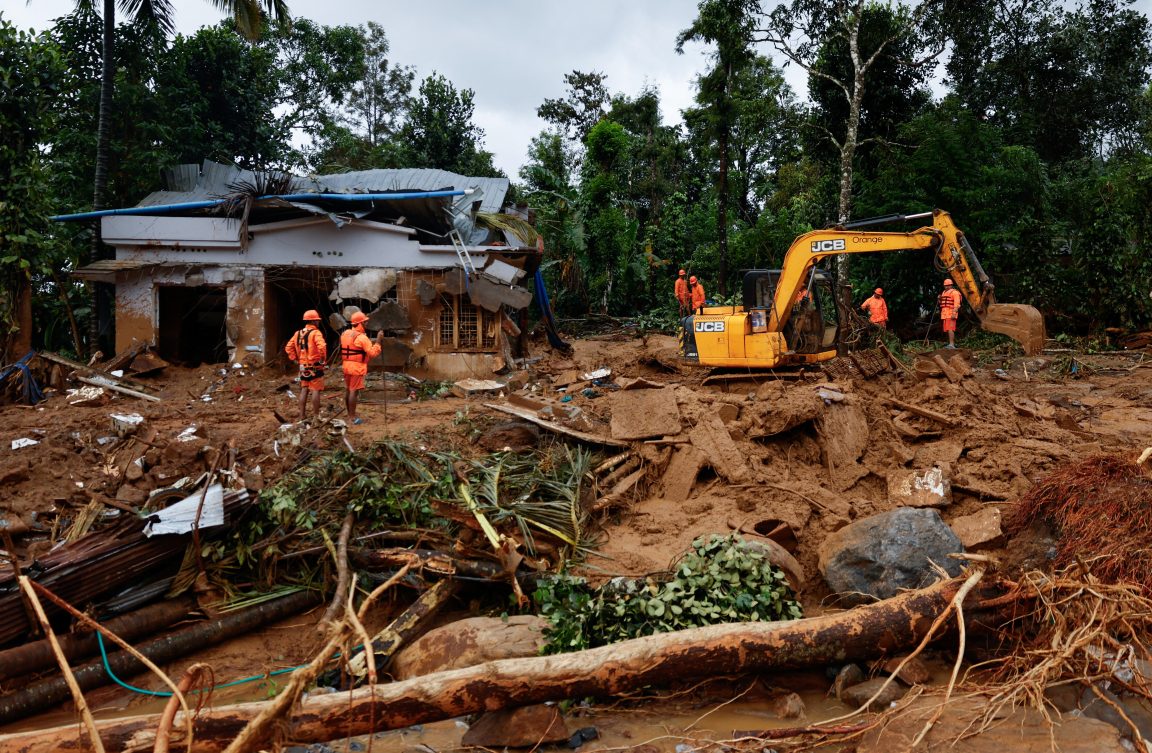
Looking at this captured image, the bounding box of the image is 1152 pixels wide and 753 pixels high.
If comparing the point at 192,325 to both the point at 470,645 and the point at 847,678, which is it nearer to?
the point at 470,645

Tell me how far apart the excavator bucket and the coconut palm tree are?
15445 millimetres

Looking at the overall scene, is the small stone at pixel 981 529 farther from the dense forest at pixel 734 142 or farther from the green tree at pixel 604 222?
the green tree at pixel 604 222

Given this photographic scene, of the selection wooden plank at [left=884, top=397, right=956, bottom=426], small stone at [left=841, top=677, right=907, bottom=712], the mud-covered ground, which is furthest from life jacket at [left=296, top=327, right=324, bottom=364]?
small stone at [left=841, top=677, right=907, bottom=712]

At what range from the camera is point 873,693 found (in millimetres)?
4656

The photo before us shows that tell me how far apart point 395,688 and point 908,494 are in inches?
221

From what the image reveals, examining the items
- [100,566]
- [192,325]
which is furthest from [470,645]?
[192,325]

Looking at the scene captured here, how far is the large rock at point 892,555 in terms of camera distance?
5543 millimetres

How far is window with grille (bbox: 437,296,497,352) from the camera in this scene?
50.0 ft

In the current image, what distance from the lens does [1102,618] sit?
4133 millimetres

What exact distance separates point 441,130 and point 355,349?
1673 cm

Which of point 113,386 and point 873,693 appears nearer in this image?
point 873,693

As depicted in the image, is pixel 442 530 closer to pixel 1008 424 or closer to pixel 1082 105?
pixel 1008 424

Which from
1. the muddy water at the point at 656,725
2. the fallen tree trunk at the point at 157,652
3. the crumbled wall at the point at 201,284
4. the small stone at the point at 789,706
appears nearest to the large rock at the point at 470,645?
the muddy water at the point at 656,725

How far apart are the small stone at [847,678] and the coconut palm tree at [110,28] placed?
15669 millimetres
